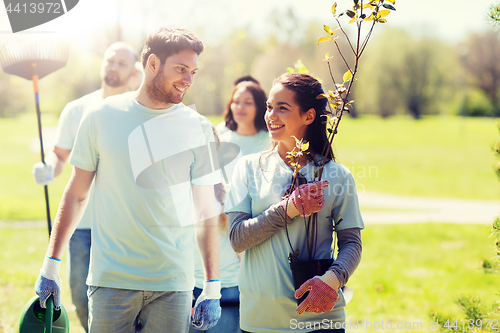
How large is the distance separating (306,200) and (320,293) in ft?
1.26

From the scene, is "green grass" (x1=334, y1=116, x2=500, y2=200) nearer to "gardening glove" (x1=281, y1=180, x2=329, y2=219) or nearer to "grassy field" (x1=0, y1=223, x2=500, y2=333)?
"gardening glove" (x1=281, y1=180, x2=329, y2=219)

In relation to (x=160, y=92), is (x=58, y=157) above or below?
below

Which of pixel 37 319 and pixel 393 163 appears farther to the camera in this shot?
pixel 393 163

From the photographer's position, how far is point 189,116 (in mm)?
2377

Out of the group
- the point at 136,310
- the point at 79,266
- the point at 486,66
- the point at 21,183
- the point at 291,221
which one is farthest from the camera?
the point at 486,66

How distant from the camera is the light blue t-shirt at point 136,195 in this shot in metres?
2.18

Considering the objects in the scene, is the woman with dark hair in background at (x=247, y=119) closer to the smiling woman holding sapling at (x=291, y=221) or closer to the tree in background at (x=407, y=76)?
the smiling woman holding sapling at (x=291, y=221)

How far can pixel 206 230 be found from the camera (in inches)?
91.7

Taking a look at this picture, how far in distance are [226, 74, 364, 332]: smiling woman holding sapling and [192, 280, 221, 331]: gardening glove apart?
220 millimetres

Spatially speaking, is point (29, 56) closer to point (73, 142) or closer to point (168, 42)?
point (73, 142)

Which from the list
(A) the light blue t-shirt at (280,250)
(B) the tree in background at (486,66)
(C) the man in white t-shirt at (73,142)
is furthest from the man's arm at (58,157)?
(B) the tree in background at (486,66)

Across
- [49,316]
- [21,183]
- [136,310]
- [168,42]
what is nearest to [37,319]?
[49,316]

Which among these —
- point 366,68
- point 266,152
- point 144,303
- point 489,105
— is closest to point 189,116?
point 266,152

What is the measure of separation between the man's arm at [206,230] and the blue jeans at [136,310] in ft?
0.61
